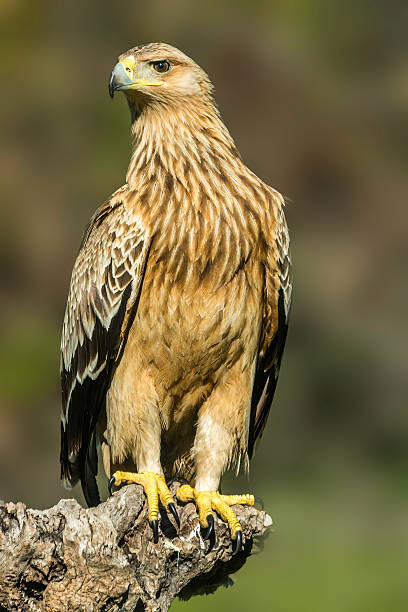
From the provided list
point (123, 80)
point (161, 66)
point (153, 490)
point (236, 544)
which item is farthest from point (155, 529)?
point (161, 66)

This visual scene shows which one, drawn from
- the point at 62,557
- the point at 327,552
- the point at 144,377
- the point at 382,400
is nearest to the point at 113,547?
the point at 62,557

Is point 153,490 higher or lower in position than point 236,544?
higher

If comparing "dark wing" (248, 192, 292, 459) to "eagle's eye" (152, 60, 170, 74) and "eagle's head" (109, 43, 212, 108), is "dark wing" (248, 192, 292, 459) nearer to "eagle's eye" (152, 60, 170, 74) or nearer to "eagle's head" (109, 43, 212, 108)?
"eagle's head" (109, 43, 212, 108)

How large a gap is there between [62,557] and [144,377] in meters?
Answer: 1.14

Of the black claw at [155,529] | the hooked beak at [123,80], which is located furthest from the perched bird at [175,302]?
the black claw at [155,529]

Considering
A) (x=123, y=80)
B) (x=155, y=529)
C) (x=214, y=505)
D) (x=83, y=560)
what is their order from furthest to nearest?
(x=123, y=80) → (x=214, y=505) → (x=155, y=529) → (x=83, y=560)

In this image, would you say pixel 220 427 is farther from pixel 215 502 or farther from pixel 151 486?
pixel 151 486

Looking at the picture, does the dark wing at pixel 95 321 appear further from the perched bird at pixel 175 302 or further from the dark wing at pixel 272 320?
the dark wing at pixel 272 320

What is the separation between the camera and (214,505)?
14.9 feet

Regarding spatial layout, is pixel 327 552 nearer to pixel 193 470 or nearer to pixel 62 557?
pixel 193 470

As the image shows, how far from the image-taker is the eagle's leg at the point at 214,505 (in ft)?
14.4

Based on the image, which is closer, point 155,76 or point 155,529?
point 155,529

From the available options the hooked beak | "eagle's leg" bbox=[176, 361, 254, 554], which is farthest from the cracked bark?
the hooked beak

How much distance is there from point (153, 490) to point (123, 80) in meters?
1.82
